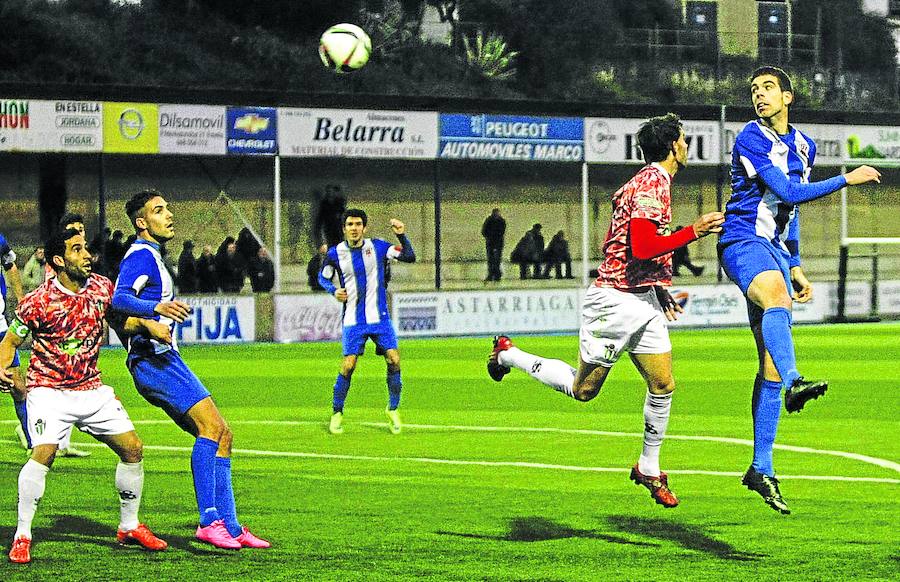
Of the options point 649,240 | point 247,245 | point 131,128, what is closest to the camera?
point 649,240

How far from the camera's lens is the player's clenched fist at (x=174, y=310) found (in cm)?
805

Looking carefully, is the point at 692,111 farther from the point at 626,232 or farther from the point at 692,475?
the point at 626,232

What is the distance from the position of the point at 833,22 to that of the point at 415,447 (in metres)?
50.7

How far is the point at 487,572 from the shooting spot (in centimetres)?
796

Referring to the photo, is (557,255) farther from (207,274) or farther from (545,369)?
(545,369)

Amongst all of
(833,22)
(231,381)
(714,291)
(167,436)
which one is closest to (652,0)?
(833,22)

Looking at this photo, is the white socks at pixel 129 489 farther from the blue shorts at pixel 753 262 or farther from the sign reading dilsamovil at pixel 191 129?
the sign reading dilsamovil at pixel 191 129

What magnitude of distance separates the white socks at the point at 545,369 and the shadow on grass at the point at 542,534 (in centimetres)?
83

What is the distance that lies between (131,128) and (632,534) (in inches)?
935

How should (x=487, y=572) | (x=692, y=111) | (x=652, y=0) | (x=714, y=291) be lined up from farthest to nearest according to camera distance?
(x=652, y=0), (x=692, y=111), (x=714, y=291), (x=487, y=572)

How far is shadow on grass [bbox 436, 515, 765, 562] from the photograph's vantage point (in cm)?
871

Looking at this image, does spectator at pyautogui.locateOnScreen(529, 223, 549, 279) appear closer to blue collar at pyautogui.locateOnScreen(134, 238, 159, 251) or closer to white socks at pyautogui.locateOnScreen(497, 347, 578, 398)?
white socks at pyautogui.locateOnScreen(497, 347, 578, 398)

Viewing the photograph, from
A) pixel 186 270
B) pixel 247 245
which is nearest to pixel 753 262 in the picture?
pixel 186 270

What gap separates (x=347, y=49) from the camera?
2359cm
